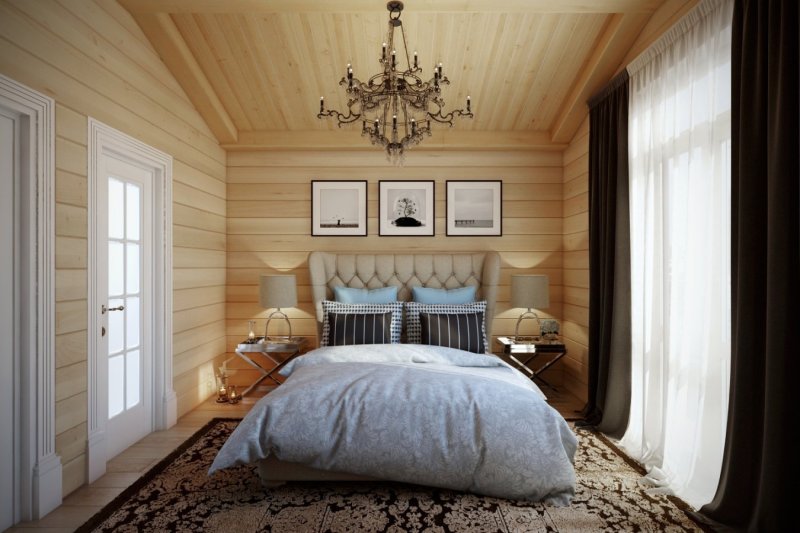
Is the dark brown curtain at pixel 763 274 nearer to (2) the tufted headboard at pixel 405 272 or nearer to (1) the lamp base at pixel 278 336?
(2) the tufted headboard at pixel 405 272

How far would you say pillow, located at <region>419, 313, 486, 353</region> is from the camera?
3.89 metres

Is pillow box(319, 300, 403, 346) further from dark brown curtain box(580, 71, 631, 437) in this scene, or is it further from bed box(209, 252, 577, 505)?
dark brown curtain box(580, 71, 631, 437)

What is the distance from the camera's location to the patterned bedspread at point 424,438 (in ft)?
7.85

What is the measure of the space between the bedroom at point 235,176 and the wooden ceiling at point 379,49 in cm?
3

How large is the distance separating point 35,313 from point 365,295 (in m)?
2.53

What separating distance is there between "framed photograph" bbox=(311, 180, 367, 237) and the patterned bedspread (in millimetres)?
2349

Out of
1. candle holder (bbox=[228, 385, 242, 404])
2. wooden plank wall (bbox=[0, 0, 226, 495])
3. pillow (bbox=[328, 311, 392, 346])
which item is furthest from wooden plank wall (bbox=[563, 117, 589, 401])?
wooden plank wall (bbox=[0, 0, 226, 495])

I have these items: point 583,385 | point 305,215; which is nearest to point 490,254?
point 583,385

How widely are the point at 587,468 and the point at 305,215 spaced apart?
3.27 m

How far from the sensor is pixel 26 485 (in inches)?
90.4

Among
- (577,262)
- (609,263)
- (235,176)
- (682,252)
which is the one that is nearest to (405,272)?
(577,262)

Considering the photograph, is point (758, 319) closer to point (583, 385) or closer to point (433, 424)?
point (433, 424)

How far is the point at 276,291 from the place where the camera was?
4277 mm

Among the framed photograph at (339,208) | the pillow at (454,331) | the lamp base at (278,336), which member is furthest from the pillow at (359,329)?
the framed photograph at (339,208)
